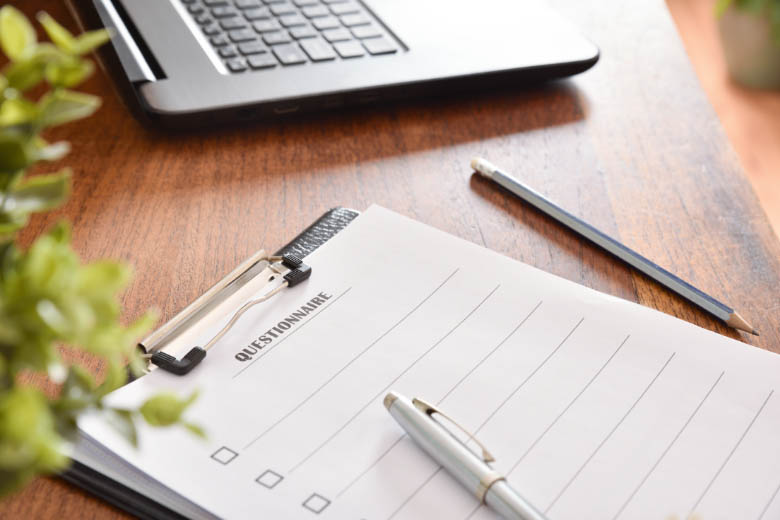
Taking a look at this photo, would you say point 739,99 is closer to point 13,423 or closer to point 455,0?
point 455,0

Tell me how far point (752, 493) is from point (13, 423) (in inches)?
13.2

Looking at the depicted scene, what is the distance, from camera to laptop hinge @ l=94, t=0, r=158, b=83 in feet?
1.99

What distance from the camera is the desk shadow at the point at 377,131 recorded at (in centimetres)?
61


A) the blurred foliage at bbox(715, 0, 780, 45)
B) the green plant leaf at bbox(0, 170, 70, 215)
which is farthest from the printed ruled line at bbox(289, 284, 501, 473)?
the blurred foliage at bbox(715, 0, 780, 45)

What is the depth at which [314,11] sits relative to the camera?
28.3 inches

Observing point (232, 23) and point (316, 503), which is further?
point (232, 23)

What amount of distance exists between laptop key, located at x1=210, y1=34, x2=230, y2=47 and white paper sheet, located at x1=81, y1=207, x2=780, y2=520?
0.28 meters

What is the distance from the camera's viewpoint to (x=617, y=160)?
0.63 m

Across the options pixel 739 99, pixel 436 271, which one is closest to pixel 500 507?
pixel 436 271

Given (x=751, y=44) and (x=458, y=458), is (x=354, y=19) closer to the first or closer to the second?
(x=458, y=458)

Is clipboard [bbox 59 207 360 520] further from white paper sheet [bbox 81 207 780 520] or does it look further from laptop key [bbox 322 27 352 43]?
laptop key [bbox 322 27 352 43]

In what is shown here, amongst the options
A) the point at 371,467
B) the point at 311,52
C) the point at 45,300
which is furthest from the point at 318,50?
the point at 45,300

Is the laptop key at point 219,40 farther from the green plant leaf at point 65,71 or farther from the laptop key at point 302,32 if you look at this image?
the green plant leaf at point 65,71

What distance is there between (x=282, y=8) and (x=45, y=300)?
2.04ft
